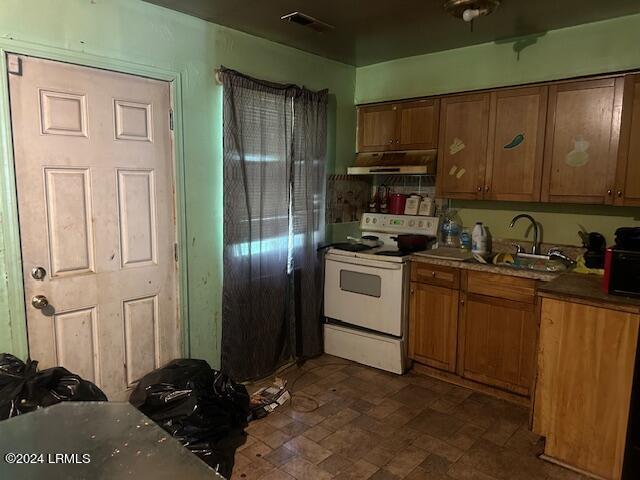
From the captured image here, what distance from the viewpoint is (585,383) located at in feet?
7.51

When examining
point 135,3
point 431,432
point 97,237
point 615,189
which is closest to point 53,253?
point 97,237

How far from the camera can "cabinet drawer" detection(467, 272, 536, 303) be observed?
9.46 feet

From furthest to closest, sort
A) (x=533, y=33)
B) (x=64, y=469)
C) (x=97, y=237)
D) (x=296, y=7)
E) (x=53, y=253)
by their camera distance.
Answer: (x=533, y=33) → (x=296, y=7) → (x=97, y=237) → (x=53, y=253) → (x=64, y=469)

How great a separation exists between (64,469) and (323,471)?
156cm

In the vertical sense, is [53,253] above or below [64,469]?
above

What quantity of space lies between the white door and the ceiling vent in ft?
2.96

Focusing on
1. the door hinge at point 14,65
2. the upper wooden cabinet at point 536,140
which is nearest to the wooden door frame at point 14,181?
the door hinge at point 14,65

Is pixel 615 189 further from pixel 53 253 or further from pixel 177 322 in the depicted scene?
pixel 53 253

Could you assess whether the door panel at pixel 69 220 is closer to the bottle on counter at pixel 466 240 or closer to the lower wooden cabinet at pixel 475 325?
the lower wooden cabinet at pixel 475 325

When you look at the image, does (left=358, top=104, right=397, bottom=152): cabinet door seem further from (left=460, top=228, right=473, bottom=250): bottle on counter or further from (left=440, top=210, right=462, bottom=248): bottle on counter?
(left=460, top=228, right=473, bottom=250): bottle on counter

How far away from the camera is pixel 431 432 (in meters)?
2.68

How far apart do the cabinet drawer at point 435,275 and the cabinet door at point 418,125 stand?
3.17ft

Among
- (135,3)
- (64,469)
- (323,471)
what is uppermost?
(135,3)

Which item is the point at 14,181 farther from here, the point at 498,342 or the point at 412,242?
the point at 498,342
